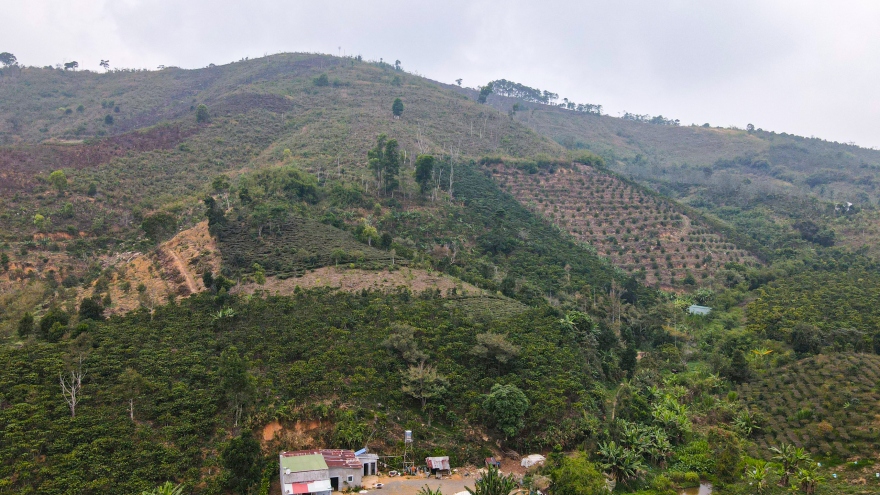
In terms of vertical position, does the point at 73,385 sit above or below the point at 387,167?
below

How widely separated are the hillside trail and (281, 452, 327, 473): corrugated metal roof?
698 inches

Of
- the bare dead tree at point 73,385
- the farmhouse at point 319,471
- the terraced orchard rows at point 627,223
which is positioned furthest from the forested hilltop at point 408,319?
the farmhouse at point 319,471

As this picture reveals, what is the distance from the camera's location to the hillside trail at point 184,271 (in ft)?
122

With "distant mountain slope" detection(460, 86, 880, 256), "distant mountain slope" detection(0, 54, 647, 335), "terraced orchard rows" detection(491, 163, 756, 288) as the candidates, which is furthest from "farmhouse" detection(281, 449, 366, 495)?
"distant mountain slope" detection(460, 86, 880, 256)

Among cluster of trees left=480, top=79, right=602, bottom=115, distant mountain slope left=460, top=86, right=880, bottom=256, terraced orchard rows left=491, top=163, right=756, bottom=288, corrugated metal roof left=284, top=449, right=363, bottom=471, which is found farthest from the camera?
cluster of trees left=480, top=79, right=602, bottom=115

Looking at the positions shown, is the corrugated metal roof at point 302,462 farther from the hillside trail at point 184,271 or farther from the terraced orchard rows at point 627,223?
the terraced orchard rows at point 627,223

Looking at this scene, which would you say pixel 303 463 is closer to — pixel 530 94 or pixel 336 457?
pixel 336 457

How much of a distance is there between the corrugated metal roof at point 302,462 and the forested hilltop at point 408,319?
1.29 metres

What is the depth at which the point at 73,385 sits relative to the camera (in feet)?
82.3

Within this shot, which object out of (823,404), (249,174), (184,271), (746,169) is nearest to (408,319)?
(184,271)

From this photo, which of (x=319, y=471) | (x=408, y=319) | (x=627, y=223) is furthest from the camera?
A: (x=627, y=223)

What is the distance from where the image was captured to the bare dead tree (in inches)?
955

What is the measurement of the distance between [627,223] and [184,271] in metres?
50.2

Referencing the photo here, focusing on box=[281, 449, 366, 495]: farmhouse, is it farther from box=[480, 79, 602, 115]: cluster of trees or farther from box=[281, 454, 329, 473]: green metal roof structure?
box=[480, 79, 602, 115]: cluster of trees
